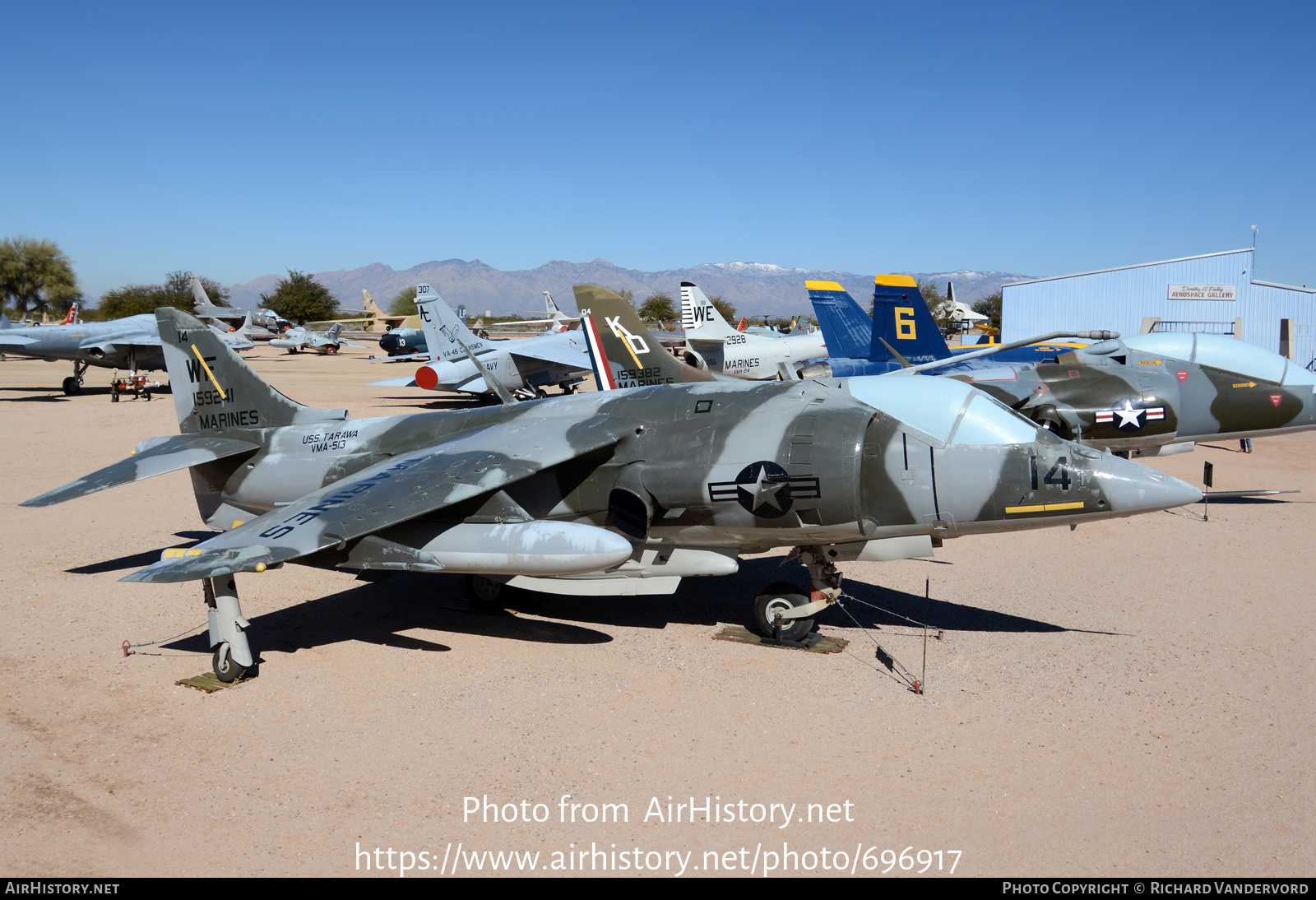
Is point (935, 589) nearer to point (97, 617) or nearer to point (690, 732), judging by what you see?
point (690, 732)

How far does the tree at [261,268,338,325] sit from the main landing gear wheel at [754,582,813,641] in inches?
4533

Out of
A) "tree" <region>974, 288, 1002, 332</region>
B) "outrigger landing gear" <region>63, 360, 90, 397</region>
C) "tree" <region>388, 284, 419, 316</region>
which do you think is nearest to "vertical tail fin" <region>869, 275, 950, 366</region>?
"outrigger landing gear" <region>63, 360, 90, 397</region>

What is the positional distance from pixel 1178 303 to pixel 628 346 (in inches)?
1277

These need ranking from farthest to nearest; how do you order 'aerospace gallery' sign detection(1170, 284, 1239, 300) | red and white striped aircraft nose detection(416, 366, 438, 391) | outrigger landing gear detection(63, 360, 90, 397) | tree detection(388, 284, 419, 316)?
tree detection(388, 284, 419, 316)
outrigger landing gear detection(63, 360, 90, 397)
'aerospace gallery' sign detection(1170, 284, 1239, 300)
red and white striped aircraft nose detection(416, 366, 438, 391)

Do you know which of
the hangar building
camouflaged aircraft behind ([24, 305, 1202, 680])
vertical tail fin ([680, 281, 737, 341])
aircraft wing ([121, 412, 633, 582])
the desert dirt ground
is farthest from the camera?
vertical tail fin ([680, 281, 737, 341])

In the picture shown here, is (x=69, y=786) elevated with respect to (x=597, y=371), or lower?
lower

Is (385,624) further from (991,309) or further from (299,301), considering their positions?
(991,309)

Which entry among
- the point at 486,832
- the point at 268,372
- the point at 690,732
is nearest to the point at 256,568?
the point at 486,832

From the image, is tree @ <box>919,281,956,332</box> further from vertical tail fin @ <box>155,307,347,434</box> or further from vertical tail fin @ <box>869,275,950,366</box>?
vertical tail fin @ <box>155,307,347,434</box>

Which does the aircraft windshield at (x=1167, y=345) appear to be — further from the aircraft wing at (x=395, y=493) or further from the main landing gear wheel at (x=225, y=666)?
the main landing gear wheel at (x=225, y=666)

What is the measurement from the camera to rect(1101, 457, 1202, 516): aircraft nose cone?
802 centimetres

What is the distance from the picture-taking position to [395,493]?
8945 mm
